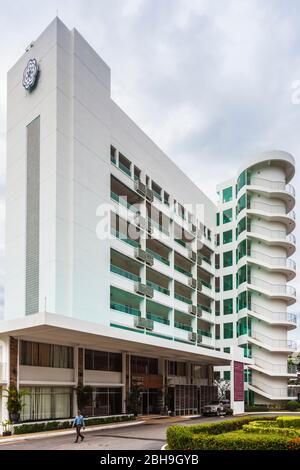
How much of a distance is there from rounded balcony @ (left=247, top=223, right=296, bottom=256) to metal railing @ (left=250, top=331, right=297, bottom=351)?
10.9m

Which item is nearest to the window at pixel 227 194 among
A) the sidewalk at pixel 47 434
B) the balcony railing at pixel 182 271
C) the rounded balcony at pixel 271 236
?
the rounded balcony at pixel 271 236

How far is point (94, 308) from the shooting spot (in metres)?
38.6

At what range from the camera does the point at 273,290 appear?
64938 mm

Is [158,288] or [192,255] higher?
[192,255]

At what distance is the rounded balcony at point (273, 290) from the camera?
64312 millimetres

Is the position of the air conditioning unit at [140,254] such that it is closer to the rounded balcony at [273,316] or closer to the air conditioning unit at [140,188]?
the air conditioning unit at [140,188]

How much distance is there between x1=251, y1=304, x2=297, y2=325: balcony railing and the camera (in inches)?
2534

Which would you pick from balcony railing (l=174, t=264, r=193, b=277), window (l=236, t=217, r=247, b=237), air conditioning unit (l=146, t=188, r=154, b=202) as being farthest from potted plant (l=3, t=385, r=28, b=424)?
window (l=236, t=217, r=247, b=237)

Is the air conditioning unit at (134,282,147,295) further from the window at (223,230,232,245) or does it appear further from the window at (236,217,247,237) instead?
the window at (223,230,232,245)

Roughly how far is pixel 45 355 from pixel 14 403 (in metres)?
4.59

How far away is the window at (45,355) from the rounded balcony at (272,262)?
34.6 metres

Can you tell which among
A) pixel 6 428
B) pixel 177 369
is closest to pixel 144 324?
pixel 177 369

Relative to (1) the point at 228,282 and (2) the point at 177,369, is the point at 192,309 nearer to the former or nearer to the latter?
(2) the point at 177,369
